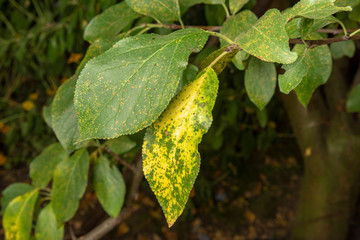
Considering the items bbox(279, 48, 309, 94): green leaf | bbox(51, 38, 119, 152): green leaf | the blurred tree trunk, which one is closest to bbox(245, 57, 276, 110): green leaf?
bbox(279, 48, 309, 94): green leaf

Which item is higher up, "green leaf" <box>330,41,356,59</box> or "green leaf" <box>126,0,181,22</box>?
"green leaf" <box>126,0,181,22</box>

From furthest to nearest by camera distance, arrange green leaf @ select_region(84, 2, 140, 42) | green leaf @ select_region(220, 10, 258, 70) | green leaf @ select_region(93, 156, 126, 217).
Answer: green leaf @ select_region(93, 156, 126, 217) → green leaf @ select_region(84, 2, 140, 42) → green leaf @ select_region(220, 10, 258, 70)

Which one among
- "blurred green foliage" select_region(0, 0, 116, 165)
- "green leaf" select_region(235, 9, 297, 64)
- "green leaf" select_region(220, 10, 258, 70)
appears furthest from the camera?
"blurred green foliage" select_region(0, 0, 116, 165)

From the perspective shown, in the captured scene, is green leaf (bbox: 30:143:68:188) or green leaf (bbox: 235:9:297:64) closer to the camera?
green leaf (bbox: 235:9:297:64)

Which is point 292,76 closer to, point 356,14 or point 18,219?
point 356,14

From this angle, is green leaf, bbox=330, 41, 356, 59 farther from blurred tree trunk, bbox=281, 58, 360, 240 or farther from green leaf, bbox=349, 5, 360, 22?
blurred tree trunk, bbox=281, 58, 360, 240

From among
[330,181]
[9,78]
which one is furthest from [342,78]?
[9,78]

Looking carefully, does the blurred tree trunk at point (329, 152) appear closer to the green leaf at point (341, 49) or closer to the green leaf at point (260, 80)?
the green leaf at point (341, 49)
